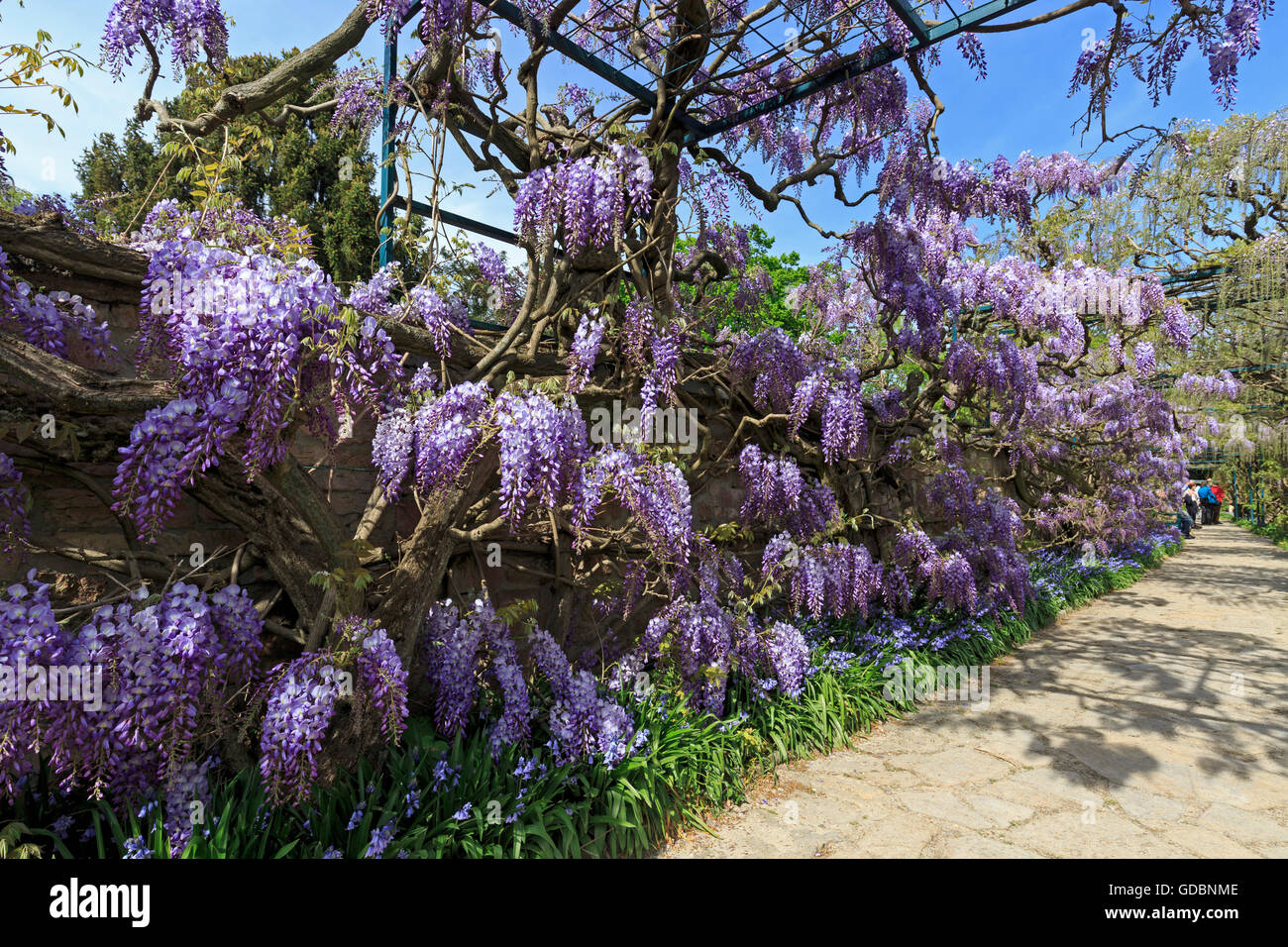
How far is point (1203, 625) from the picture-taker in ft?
21.1

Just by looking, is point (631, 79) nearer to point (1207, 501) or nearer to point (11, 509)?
point (11, 509)

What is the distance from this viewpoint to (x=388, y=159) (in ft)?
11.4

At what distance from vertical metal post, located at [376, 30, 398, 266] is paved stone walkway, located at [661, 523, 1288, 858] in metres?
3.35

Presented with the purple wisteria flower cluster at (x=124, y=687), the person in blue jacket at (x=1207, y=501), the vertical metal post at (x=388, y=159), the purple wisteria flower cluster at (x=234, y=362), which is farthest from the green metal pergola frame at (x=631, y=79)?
the person in blue jacket at (x=1207, y=501)

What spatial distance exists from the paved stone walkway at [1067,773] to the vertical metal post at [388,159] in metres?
3.35

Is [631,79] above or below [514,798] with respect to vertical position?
above

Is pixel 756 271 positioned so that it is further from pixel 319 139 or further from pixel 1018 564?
pixel 319 139

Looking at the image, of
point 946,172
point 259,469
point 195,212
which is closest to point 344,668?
point 259,469

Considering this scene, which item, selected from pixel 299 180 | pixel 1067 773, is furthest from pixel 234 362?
pixel 299 180

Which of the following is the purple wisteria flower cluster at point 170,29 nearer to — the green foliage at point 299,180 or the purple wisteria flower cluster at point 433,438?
the purple wisteria flower cluster at point 433,438

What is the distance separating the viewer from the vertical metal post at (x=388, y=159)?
3449 mm

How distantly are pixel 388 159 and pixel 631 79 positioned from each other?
1647 mm
